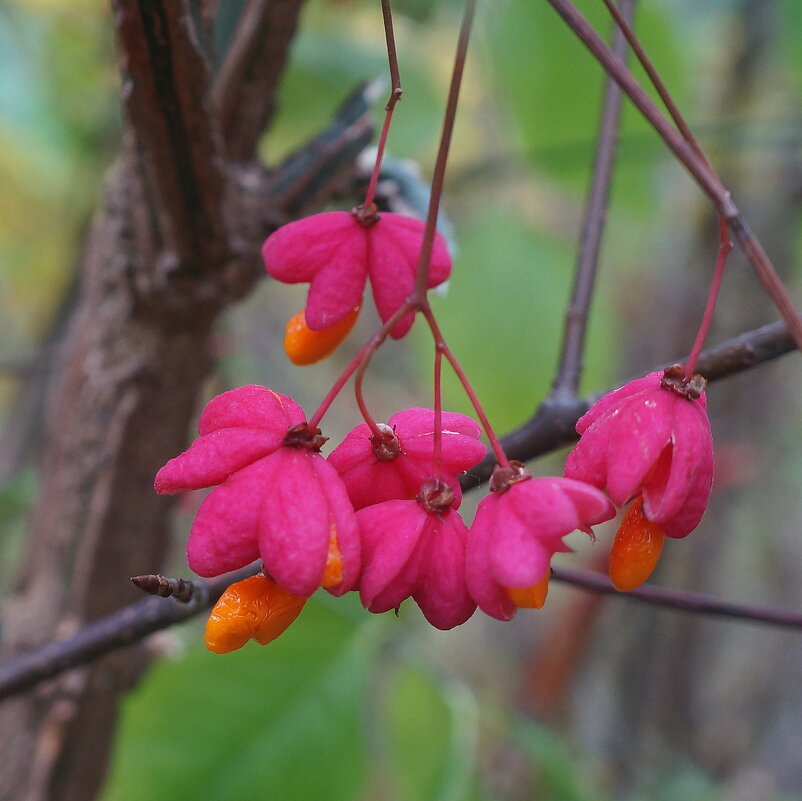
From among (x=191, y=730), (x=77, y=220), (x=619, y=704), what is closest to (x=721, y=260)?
(x=191, y=730)

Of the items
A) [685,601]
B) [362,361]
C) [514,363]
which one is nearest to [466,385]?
[362,361]

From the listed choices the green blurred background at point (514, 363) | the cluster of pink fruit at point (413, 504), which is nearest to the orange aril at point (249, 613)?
the cluster of pink fruit at point (413, 504)

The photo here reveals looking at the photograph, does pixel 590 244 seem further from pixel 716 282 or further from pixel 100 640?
pixel 100 640

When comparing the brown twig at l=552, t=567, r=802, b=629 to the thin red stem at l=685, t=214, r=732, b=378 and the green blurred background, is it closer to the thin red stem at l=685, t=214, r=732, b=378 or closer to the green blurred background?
the thin red stem at l=685, t=214, r=732, b=378

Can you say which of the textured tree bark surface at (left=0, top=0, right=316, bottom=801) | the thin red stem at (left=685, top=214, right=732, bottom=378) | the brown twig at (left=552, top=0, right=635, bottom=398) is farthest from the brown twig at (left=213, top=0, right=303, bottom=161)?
the thin red stem at (left=685, top=214, right=732, bottom=378)

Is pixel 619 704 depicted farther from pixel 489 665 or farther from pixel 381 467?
pixel 381 467

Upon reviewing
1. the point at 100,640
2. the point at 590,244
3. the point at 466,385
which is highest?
the point at 590,244

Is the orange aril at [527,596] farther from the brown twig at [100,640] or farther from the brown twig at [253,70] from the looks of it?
the brown twig at [253,70]
